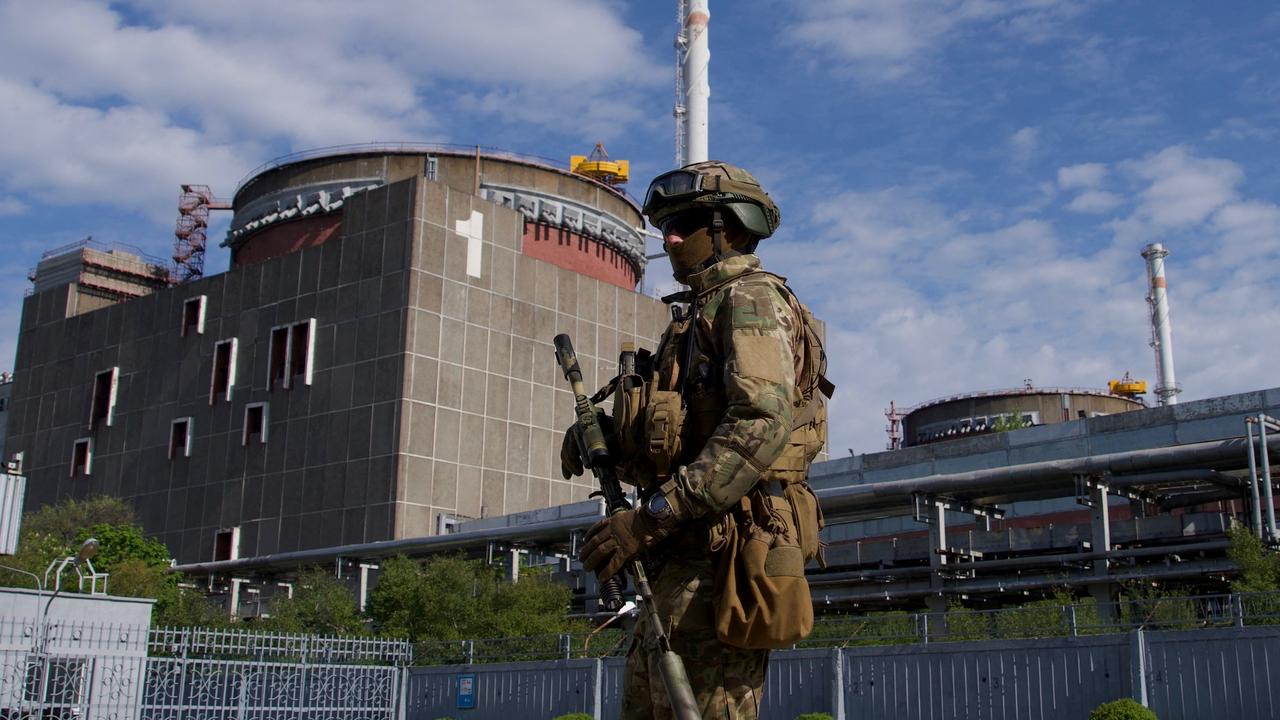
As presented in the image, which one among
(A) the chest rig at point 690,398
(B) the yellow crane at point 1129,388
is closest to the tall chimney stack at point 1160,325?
(B) the yellow crane at point 1129,388

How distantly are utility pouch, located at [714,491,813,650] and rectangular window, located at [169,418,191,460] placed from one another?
60.8 meters

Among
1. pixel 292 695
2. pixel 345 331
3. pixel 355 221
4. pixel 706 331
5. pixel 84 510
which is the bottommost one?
pixel 292 695

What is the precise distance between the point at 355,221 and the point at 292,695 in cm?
3801

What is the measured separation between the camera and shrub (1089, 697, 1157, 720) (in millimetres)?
17688

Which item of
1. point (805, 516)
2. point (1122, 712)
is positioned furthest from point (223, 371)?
point (805, 516)

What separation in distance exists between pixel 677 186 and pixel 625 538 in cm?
180

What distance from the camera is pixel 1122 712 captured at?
17734mm

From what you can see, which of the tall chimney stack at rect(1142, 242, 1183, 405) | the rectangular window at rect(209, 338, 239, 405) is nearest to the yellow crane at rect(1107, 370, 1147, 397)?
the tall chimney stack at rect(1142, 242, 1183, 405)

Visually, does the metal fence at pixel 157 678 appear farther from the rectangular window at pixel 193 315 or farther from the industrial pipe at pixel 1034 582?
the rectangular window at pixel 193 315

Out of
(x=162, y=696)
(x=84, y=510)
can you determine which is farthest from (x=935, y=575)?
(x=84, y=510)

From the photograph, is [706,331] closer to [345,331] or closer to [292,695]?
[292,695]

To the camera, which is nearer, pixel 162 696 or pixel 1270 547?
pixel 162 696

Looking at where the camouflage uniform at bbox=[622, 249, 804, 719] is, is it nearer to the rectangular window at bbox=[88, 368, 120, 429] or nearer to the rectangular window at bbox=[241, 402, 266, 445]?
the rectangular window at bbox=[241, 402, 266, 445]

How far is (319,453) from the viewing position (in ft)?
188
